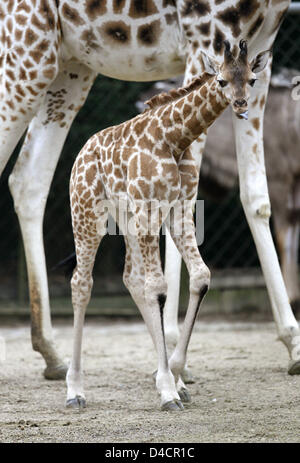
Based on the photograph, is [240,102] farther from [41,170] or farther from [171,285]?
[41,170]

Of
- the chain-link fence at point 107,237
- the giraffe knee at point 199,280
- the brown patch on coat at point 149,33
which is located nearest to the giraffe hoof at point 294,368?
the giraffe knee at point 199,280

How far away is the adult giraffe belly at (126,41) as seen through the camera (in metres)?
3.46

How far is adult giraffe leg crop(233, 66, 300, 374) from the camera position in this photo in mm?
3598

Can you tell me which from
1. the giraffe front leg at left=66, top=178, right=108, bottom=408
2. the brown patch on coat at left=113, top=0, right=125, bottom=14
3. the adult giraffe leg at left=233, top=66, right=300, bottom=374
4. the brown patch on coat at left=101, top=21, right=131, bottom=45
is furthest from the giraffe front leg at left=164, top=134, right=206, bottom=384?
the brown patch on coat at left=113, top=0, right=125, bottom=14

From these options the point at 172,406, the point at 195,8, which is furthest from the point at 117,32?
the point at 172,406

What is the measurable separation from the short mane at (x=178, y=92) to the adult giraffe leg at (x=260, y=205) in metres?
0.73

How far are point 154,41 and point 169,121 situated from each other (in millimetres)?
764

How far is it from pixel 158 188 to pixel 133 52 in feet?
3.27

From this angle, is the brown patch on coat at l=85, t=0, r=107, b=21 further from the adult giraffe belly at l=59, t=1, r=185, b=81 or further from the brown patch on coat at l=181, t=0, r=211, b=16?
the brown patch on coat at l=181, t=0, r=211, b=16

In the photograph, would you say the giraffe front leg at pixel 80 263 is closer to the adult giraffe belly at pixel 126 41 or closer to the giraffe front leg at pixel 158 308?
the giraffe front leg at pixel 158 308

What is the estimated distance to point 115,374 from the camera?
3.99 metres

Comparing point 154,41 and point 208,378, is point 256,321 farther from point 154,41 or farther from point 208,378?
point 154,41

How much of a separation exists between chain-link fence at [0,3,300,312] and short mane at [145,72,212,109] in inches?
139
